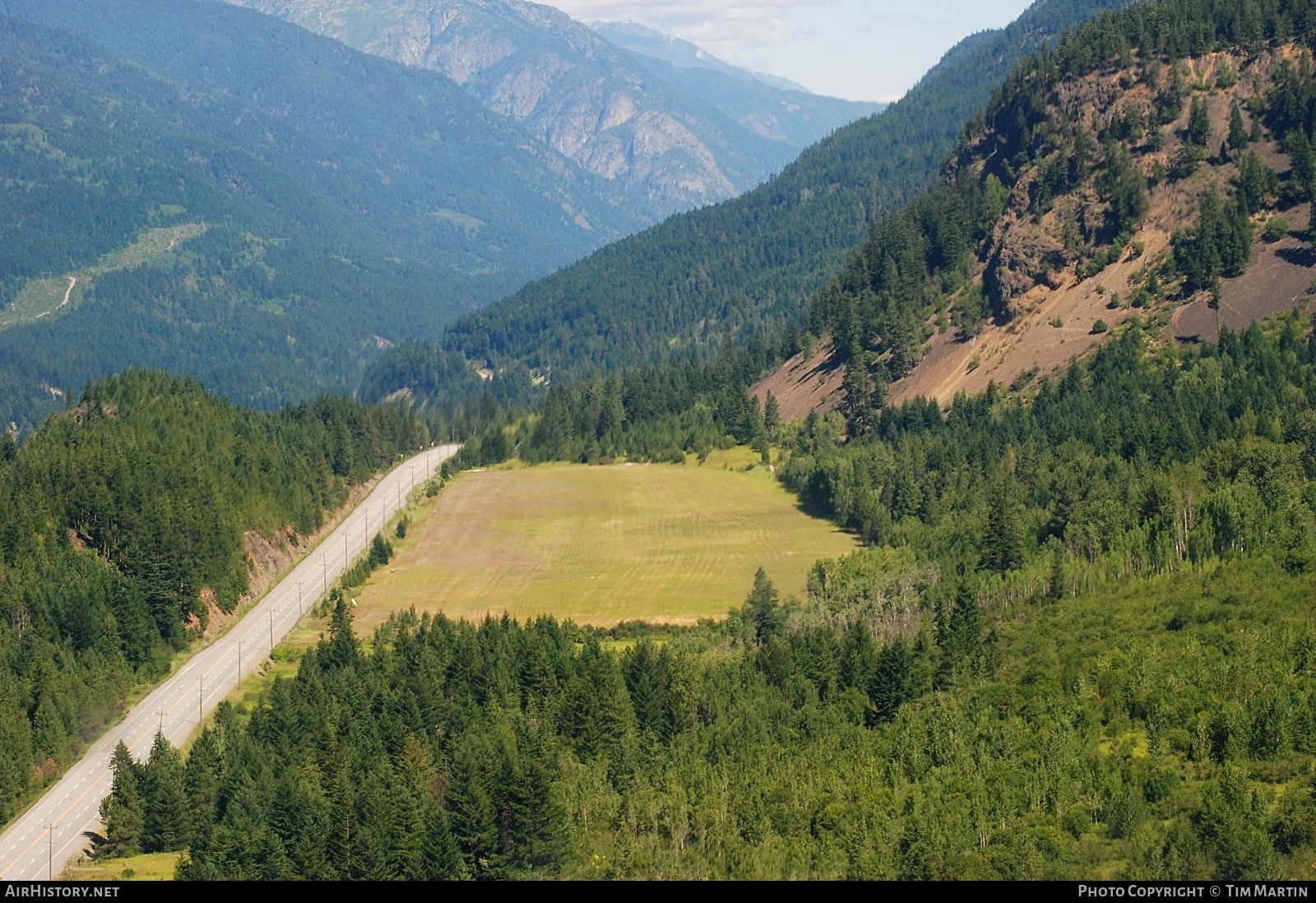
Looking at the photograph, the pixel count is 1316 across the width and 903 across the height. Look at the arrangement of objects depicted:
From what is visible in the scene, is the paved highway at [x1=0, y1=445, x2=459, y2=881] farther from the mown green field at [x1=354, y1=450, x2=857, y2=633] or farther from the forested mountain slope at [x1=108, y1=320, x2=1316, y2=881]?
the mown green field at [x1=354, y1=450, x2=857, y2=633]

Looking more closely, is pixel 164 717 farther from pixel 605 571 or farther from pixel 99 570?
pixel 605 571

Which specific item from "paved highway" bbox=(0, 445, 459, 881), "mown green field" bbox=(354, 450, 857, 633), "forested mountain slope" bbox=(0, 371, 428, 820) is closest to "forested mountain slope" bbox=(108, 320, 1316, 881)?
"paved highway" bbox=(0, 445, 459, 881)

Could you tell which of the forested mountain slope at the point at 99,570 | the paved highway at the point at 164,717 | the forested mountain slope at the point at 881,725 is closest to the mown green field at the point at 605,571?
the paved highway at the point at 164,717

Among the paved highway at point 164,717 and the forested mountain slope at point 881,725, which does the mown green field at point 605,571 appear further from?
the forested mountain slope at point 881,725

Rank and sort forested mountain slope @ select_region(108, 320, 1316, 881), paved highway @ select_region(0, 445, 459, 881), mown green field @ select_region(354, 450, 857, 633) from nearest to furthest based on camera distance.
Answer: forested mountain slope @ select_region(108, 320, 1316, 881) < paved highway @ select_region(0, 445, 459, 881) < mown green field @ select_region(354, 450, 857, 633)
